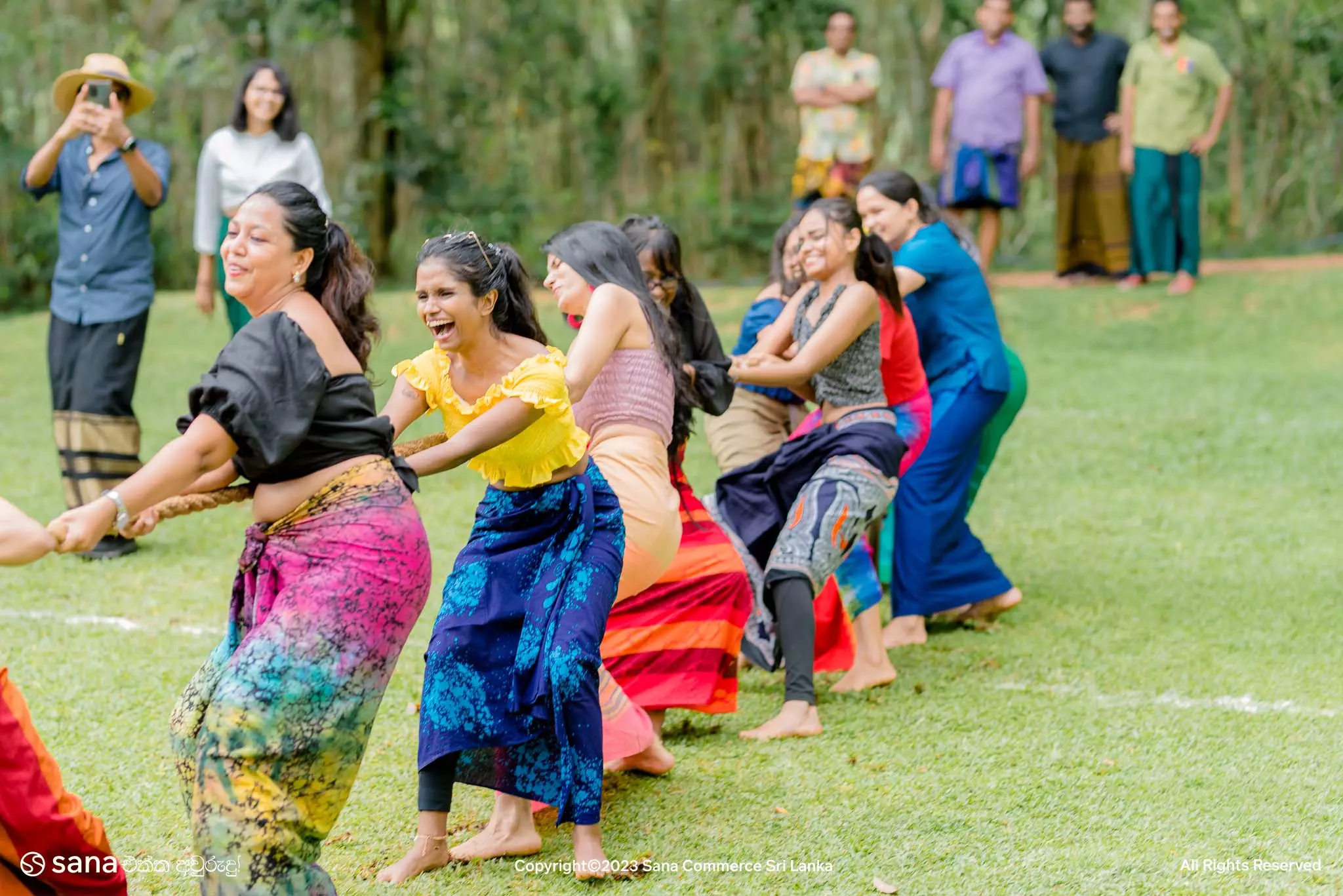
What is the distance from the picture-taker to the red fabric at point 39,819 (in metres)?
3.18

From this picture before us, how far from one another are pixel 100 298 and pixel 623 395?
3.58m

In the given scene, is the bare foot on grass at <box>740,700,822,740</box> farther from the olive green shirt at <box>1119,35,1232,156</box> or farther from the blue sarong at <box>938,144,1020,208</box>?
the olive green shirt at <box>1119,35,1232,156</box>

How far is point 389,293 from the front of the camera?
1447cm

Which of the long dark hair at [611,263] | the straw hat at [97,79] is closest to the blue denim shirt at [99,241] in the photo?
the straw hat at [97,79]

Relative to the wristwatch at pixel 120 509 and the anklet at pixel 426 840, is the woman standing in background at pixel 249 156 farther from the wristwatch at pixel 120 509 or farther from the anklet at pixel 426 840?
the wristwatch at pixel 120 509

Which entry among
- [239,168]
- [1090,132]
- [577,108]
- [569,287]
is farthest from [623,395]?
[577,108]

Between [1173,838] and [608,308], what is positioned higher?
[608,308]

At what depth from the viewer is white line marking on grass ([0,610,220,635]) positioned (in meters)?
6.11

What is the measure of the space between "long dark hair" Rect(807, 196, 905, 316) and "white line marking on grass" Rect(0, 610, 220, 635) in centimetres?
272

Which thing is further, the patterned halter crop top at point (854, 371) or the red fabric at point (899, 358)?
the red fabric at point (899, 358)

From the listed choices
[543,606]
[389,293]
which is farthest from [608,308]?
[389,293]

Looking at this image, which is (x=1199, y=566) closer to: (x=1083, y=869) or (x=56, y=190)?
(x=1083, y=869)

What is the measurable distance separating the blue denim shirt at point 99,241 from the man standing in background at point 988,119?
6.04 m

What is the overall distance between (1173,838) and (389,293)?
11.3 metres
